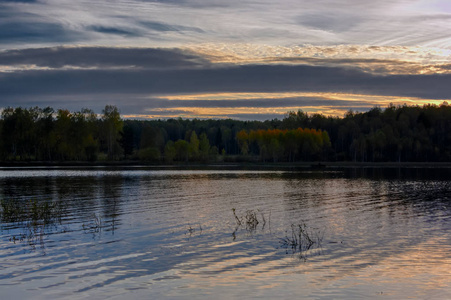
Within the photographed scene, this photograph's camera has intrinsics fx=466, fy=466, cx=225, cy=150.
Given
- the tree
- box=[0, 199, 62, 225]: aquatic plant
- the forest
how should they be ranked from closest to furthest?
box=[0, 199, 62, 225]: aquatic plant → the forest → the tree

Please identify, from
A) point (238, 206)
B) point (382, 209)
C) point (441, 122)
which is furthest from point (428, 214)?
point (441, 122)

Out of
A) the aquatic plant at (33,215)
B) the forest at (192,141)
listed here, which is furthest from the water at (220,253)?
the forest at (192,141)

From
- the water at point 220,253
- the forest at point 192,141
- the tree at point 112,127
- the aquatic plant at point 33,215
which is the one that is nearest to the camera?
the water at point 220,253

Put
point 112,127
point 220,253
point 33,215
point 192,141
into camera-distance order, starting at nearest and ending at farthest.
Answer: point 220,253 < point 33,215 < point 112,127 < point 192,141

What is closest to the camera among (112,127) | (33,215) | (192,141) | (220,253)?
(220,253)

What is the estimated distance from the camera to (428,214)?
32.4 metres

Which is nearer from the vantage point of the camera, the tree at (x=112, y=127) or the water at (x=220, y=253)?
the water at (x=220, y=253)

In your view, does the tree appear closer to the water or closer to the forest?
the forest

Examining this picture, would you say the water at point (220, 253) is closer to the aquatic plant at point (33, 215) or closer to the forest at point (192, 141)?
the aquatic plant at point (33, 215)

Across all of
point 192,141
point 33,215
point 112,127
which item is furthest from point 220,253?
point 192,141

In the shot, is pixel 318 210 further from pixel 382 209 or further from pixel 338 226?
pixel 338 226

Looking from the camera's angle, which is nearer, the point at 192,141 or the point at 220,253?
the point at 220,253

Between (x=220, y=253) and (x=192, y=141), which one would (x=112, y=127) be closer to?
(x=192, y=141)

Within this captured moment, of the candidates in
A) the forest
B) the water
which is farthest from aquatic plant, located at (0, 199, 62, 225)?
the forest
